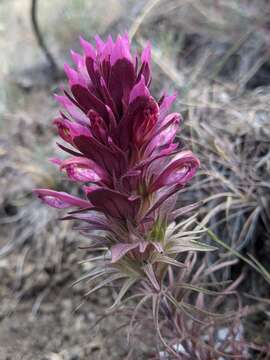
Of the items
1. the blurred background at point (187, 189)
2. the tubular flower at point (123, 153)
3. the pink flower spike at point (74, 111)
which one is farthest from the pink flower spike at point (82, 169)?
the blurred background at point (187, 189)

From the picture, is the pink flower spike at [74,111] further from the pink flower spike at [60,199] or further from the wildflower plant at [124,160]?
the pink flower spike at [60,199]

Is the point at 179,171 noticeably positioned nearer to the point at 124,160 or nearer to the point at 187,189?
the point at 124,160

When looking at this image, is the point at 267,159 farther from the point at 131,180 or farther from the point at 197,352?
A: the point at 131,180

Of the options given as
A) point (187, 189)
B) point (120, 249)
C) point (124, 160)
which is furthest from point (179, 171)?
point (187, 189)

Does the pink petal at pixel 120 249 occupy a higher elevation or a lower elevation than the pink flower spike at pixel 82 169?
lower

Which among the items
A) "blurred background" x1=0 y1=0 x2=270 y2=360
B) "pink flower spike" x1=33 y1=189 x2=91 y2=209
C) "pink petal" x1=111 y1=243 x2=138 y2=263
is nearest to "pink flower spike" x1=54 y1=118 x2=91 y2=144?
"pink flower spike" x1=33 y1=189 x2=91 y2=209

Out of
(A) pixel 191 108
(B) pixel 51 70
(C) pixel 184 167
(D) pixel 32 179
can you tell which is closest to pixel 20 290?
(D) pixel 32 179

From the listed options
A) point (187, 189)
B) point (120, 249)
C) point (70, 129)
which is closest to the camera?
point (70, 129)

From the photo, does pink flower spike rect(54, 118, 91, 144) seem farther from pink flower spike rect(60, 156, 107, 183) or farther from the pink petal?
the pink petal
